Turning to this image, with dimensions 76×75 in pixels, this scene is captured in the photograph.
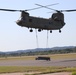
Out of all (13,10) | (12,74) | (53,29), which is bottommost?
(12,74)

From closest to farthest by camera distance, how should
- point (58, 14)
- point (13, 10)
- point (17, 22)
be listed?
point (13, 10) → point (17, 22) → point (58, 14)

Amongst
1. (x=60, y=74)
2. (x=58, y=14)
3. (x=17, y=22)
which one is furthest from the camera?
(x=58, y=14)

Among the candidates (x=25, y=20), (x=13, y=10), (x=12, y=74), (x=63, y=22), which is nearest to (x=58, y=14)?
(x=63, y=22)

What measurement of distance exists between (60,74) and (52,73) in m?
2.34

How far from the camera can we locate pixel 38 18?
55.0 m

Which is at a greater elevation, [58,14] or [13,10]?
[13,10]

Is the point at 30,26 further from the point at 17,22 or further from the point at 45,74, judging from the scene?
the point at 45,74

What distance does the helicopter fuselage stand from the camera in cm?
5212

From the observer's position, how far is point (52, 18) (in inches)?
2255

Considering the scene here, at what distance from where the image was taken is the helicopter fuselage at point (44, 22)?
52.1m

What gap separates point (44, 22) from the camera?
5588 centimetres

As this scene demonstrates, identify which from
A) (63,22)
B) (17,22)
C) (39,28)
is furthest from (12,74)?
(63,22)

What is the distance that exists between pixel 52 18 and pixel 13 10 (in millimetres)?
25263

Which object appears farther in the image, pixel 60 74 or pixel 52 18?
pixel 52 18
